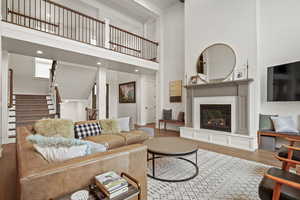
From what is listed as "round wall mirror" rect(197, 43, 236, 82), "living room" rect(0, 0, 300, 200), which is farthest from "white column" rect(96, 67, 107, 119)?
"round wall mirror" rect(197, 43, 236, 82)

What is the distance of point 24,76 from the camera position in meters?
6.07

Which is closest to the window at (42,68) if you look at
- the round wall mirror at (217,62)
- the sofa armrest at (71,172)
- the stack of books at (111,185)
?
the round wall mirror at (217,62)

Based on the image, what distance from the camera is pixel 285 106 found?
11.4 feet

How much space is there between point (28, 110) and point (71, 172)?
18.2 feet

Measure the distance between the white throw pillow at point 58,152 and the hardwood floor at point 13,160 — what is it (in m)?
1.05

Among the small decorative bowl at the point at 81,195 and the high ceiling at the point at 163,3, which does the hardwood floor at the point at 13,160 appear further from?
the high ceiling at the point at 163,3

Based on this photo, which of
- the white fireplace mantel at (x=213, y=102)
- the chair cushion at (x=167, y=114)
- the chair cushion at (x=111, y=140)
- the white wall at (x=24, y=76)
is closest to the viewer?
the chair cushion at (x=111, y=140)

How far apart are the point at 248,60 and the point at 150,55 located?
4257mm

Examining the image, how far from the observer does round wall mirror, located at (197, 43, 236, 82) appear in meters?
4.09

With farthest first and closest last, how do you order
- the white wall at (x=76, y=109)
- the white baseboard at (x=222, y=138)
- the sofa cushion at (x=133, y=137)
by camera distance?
the white wall at (x=76, y=109), the white baseboard at (x=222, y=138), the sofa cushion at (x=133, y=137)

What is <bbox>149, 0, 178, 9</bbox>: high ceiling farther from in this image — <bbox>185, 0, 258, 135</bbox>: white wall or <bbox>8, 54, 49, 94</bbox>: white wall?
<bbox>8, 54, 49, 94</bbox>: white wall

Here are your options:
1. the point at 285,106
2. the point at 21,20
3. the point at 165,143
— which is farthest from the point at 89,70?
the point at 285,106

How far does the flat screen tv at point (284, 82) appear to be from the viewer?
10.1 ft

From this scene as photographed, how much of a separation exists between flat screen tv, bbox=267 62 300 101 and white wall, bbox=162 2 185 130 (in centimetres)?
286
